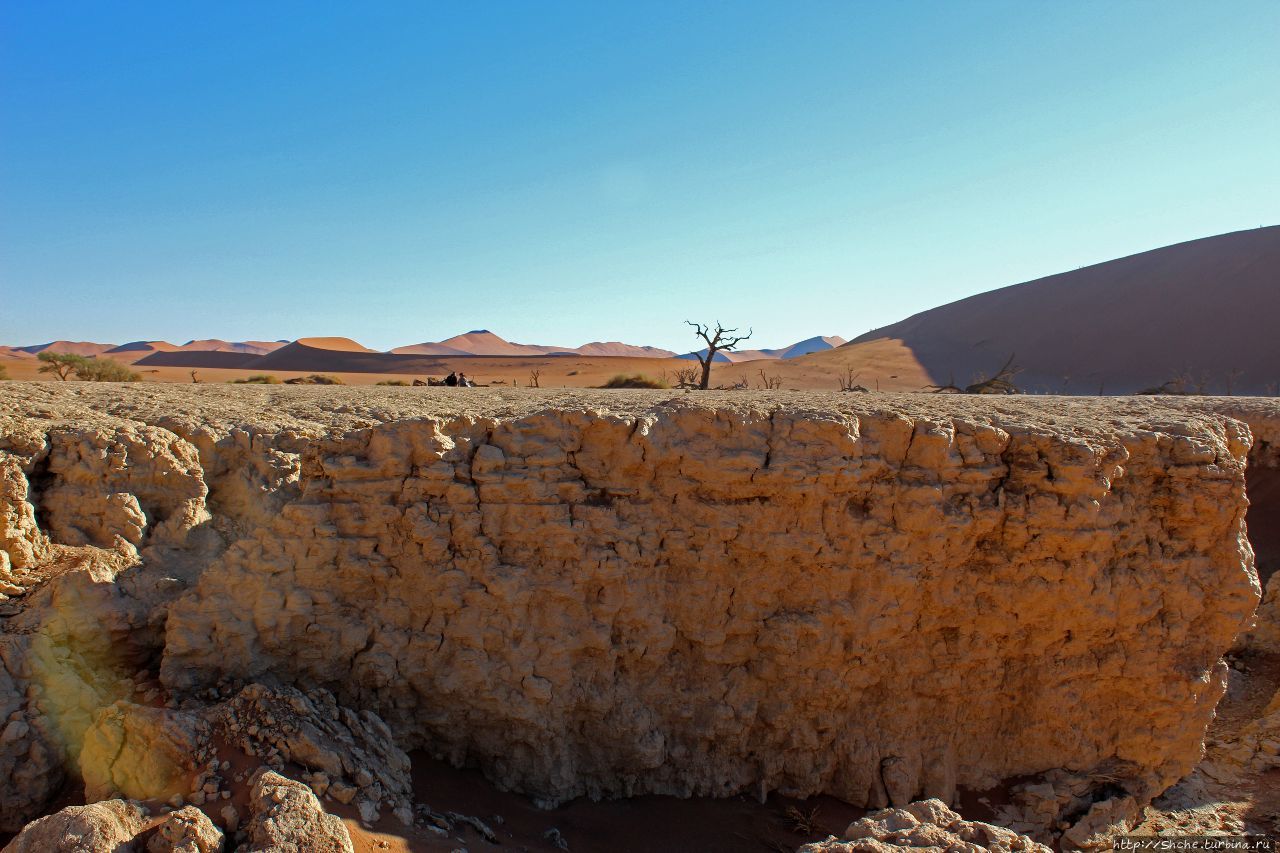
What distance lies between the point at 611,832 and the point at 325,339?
81958 mm

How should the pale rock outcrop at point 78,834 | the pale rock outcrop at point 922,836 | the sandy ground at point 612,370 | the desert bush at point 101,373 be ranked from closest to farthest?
the pale rock outcrop at point 78,834 < the pale rock outcrop at point 922,836 < the desert bush at point 101,373 < the sandy ground at point 612,370

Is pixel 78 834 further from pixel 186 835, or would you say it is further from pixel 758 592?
pixel 758 592

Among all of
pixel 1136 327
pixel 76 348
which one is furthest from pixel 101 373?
pixel 76 348

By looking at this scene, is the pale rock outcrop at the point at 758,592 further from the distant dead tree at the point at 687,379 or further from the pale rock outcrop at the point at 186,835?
the distant dead tree at the point at 687,379

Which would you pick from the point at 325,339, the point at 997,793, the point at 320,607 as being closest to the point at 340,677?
the point at 320,607

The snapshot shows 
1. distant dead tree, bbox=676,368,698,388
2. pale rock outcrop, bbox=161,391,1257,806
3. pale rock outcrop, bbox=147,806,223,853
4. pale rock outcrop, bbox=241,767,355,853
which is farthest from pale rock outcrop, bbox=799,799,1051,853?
distant dead tree, bbox=676,368,698,388

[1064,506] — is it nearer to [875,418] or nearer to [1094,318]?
[875,418]

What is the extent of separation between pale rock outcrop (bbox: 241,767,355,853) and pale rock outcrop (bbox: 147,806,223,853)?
0.14 m

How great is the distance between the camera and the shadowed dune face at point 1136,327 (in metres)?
32.0

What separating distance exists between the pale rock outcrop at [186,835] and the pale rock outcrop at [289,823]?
0.47 feet

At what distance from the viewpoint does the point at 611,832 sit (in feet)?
16.6

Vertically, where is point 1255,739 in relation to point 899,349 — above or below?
below

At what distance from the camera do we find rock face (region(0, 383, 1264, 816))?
4.78m

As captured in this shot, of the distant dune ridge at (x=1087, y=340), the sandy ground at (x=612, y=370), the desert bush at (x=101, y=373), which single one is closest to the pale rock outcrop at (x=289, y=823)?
the desert bush at (x=101, y=373)
